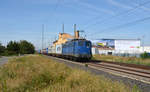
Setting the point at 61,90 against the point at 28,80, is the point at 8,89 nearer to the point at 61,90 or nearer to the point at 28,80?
the point at 28,80

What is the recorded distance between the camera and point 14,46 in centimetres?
6950

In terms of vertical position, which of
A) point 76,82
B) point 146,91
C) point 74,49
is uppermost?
point 74,49

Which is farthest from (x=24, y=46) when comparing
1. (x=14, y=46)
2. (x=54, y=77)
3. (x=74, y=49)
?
(x=54, y=77)

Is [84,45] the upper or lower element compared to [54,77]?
upper

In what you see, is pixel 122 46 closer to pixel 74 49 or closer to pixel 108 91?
pixel 74 49

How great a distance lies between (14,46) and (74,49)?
5131 centimetres

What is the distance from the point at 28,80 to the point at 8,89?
1339mm

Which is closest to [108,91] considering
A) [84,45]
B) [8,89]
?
[8,89]

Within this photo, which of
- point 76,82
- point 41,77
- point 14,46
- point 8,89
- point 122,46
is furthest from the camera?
point 122,46

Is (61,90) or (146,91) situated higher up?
(61,90)

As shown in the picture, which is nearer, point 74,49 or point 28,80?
point 28,80

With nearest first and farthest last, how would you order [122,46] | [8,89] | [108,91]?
[108,91] → [8,89] → [122,46]

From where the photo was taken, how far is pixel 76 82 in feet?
21.8

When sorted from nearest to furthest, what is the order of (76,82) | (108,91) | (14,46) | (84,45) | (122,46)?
(108,91) < (76,82) < (84,45) < (14,46) < (122,46)
